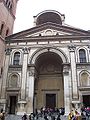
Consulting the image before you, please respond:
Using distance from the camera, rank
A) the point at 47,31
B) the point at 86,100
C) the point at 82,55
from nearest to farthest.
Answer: the point at 86,100
the point at 82,55
the point at 47,31

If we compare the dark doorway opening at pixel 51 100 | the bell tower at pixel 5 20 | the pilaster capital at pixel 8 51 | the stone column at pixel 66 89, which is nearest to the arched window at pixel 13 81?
the bell tower at pixel 5 20

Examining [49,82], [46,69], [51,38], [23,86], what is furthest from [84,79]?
[23,86]

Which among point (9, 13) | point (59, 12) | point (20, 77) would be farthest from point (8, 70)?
point (59, 12)

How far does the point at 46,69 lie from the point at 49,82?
1.88 meters

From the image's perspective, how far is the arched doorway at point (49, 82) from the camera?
21050mm

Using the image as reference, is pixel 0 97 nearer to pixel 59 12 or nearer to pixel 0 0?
pixel 0 0

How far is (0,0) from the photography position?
70.2 ft

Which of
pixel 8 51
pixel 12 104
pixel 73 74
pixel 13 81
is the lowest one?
pixel 12 104

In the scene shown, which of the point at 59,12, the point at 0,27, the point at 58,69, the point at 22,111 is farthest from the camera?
the point at 59,12

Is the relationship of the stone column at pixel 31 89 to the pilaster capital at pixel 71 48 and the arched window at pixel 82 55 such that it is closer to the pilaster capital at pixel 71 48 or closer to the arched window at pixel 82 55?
the pilaster capital at pixel 71 48

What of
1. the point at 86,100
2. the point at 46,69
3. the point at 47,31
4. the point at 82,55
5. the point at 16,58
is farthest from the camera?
the point at 46,69

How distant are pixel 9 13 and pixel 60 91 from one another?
12254mm

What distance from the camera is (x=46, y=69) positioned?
75.5ft

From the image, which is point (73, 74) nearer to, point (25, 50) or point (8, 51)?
point (25, 50)
